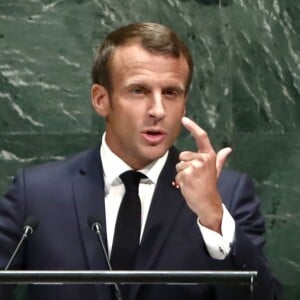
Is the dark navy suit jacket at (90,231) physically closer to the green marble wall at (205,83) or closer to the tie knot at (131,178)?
the tie knot at (131,178)

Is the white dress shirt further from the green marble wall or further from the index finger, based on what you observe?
the green marble wall

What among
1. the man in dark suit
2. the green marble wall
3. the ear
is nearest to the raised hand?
the man in dark suit

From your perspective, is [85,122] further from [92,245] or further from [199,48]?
[92,245]

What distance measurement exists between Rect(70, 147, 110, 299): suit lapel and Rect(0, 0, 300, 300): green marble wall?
68cm

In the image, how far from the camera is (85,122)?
348 centimetres

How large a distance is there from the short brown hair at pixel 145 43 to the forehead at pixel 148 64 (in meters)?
0.01

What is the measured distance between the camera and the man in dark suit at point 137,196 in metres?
2.61

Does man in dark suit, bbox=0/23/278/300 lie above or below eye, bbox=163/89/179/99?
below

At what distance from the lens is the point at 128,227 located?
104 inches

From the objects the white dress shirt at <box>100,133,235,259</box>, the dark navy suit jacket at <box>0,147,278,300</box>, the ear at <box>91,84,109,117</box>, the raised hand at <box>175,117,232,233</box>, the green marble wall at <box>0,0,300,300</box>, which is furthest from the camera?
the green marble wall at <box>0,0,300,300</box>

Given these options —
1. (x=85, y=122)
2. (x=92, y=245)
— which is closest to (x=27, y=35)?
(x=85, y=122)

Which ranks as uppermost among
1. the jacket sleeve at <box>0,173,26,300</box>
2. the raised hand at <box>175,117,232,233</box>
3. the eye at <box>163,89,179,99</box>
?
the eye at <box>163,89,179,99</box>

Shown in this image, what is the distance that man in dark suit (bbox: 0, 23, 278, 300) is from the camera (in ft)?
8.55

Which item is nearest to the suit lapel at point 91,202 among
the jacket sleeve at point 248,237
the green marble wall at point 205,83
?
the jacket sleeve at point 248,237
